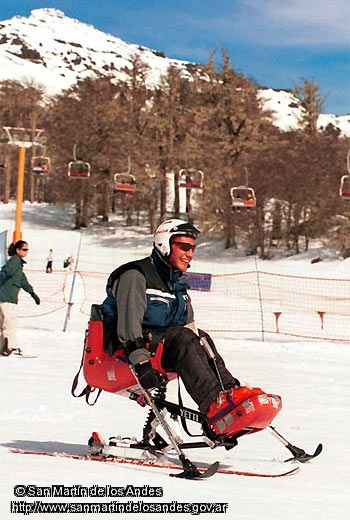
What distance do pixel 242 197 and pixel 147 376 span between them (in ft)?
83.0

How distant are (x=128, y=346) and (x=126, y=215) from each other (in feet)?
158

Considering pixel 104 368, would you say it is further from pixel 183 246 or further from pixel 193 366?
pixel 183 246

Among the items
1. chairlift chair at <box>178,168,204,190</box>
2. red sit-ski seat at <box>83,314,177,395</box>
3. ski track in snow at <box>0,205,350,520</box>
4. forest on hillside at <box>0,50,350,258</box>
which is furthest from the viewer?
forest on hillside at <box>0,50,350,258</box>

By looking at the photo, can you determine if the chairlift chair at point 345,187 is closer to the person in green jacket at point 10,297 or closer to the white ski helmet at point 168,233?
the person in green jacket at point 10,297

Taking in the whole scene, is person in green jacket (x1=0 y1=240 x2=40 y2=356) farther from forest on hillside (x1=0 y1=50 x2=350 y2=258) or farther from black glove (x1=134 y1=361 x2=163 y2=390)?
forest on hillside (x1=0 y1=50 x2=350 y2=258)

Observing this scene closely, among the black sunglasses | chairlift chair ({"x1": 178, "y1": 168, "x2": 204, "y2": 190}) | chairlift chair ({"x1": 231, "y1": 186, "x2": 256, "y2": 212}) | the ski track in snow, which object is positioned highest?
chairlift chair ({"x1": 178, "y1": 168, "x2": 204, "y2": 190})

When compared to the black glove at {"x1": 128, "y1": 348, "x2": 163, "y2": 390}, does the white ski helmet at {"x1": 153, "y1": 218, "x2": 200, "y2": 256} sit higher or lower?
higher

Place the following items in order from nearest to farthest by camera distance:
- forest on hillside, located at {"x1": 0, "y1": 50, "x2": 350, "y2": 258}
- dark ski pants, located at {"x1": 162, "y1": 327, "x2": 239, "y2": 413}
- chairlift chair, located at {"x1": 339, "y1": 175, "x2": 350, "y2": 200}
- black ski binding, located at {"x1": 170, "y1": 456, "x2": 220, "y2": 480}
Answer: black ski binding, located at {"x1": 170, "y1": 456, "x2": 220, "y2": 480}
dark ski pants, located at {"x1": 162, "y1": 327, "x2": 239, "y2": 413}
chairlift chair, located at {"x1": 339, "y1": 175, "x2": 350, "y2": 200}
forest on hillside, located at {"x1": 0, "y1": 50, "x2": 350, "y2": 258}

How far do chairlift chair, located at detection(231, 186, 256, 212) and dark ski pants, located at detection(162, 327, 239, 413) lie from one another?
2436 centimetres

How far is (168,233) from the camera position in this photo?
16.2 ft

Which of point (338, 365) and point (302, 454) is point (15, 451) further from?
point (338, 365)

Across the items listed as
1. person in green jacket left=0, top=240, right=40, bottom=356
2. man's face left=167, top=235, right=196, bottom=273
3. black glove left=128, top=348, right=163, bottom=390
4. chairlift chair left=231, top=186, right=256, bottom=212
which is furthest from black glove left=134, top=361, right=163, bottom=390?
chairlift chair left=231, top=186, right=256, bottom=212

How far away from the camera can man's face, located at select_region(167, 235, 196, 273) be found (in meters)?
4.90

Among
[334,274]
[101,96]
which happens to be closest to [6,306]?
[334,274]
